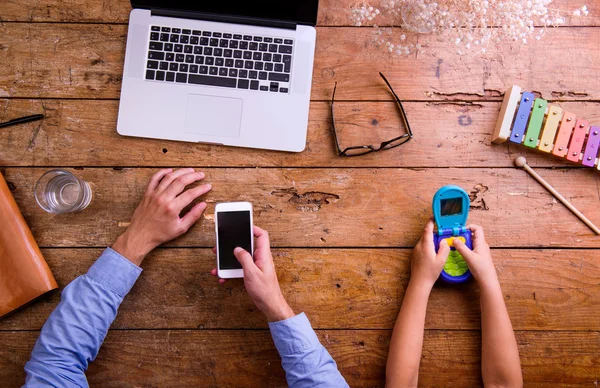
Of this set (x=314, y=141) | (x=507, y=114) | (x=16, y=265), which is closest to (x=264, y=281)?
(x=314, y=141)

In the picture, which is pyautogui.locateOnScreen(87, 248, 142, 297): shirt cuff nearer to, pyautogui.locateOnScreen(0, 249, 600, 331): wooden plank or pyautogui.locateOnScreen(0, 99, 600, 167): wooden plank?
pyautogui.locateOnScreen(0, 249, 600, 331): wooden plank

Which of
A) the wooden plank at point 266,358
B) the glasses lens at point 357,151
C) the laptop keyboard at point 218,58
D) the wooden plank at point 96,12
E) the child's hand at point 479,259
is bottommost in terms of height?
the wooden plank at point 266,358

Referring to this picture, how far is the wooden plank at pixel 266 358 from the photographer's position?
1069 millimetres

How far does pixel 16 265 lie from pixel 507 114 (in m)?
1.21

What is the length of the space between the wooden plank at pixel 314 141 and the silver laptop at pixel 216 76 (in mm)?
49

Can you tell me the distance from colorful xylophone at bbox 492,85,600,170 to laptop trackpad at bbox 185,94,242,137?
0.64 m

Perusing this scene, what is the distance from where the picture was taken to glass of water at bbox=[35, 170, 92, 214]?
1.06 metres

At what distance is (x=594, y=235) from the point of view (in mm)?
1104

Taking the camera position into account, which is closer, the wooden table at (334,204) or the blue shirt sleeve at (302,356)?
the blue shirt sleeve at (302,356)

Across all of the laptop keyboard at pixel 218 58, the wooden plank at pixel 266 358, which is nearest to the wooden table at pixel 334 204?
the wooden plank at pixel 266 358

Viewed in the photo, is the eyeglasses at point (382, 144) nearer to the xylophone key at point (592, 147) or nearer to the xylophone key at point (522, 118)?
the xylophone key at point (522, 118)

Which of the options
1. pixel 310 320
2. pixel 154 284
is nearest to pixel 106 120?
pixel 154 284

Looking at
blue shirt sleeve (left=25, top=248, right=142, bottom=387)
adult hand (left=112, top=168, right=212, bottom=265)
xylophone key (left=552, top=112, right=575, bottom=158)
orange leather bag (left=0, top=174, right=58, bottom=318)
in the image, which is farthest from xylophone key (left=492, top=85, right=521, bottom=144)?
orange leather bag (left=0, top=174, right=58, bottom=318)

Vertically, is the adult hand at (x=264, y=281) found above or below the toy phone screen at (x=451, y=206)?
below
